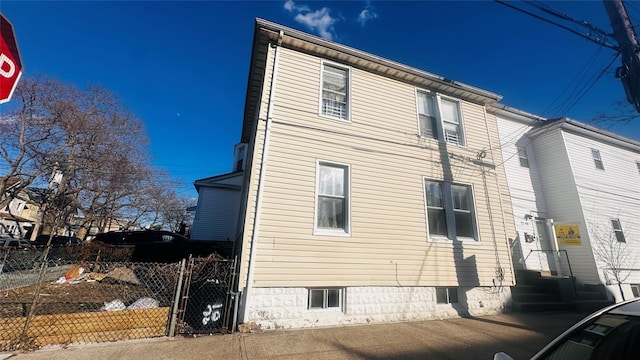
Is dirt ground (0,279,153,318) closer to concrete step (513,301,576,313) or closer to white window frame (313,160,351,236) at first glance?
white window frame (313,160,351,236)

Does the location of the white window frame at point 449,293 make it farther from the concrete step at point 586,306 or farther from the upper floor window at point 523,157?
the upper floor window at point 523,157

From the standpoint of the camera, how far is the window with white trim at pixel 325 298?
18.3ft

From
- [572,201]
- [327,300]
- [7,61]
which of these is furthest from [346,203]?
[572,201]

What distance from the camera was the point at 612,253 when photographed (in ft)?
31.3

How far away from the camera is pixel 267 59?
21.8ft

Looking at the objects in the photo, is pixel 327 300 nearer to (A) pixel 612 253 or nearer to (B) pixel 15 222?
(A) pixel 612 253

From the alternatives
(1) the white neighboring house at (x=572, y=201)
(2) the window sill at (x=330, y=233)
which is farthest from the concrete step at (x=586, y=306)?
(2) the window sill at (x=330, y=233)

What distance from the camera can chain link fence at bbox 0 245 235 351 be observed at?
396 cm

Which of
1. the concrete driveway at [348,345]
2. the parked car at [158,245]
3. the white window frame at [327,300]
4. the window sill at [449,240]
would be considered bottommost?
Result: the concrete driveway at [348,345]

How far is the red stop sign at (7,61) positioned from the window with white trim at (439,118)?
8.07 m

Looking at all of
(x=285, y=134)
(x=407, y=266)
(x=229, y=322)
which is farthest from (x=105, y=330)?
(x=407, y=266)

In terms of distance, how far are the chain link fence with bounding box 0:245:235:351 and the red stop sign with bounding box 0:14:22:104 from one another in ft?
10.1

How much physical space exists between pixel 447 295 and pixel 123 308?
23.6 ft

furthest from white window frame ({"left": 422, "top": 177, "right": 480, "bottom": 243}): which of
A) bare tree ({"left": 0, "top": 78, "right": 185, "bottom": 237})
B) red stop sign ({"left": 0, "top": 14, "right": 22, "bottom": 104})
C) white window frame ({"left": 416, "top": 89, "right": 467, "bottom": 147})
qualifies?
bare tree ({"left": 0, "top": 78, "right": 185, "bottom": 237})
